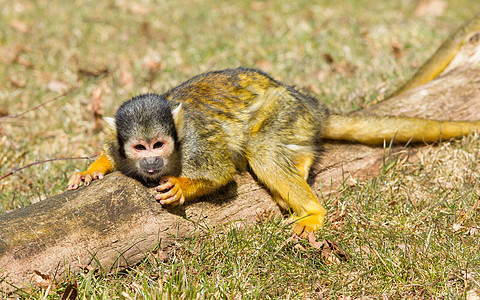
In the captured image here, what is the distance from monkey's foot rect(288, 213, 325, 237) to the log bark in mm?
275

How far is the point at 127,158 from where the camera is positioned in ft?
11.5

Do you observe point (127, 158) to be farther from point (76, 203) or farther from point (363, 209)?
point (363, 209)

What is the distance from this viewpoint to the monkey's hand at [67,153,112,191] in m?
3.48

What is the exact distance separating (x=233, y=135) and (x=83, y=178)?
124cm

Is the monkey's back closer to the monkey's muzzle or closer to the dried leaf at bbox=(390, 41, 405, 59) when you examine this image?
the monkey's muzzle

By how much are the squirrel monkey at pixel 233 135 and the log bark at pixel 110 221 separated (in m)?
0.13

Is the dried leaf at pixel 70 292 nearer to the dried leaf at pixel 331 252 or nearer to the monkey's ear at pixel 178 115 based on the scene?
the monkey's ear at pixel 178 115

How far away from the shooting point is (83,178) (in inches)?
140

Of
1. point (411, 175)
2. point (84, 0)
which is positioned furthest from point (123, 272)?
point (84, 0)

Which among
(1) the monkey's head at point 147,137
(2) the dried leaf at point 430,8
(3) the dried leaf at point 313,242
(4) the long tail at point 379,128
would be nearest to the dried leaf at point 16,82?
(1) the monkey's head at point 147,137

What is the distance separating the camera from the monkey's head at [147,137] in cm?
335

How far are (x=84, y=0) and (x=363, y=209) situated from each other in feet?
25.3

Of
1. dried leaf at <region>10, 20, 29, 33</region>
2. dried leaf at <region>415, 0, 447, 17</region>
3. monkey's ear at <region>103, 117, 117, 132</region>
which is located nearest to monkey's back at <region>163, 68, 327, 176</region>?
monkey's ear at <region>103, 117, 117, 132</region>

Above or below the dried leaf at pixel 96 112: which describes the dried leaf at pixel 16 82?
above
